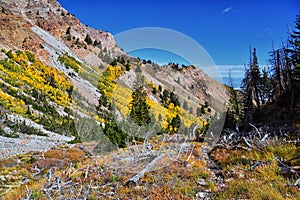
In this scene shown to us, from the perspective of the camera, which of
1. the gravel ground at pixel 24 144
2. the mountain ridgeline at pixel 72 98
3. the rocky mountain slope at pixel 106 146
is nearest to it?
the rocky mountain slope at pixel 106 146

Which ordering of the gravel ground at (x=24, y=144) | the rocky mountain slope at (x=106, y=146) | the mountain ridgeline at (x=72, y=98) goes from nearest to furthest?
the rocky mountain slope at (x=106, y=146) → the gravel ground at (x=24, y=144) → the mountain ridgeline at (x=72, y=98)

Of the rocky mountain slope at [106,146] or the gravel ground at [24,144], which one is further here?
the gravel ground at [24,144]

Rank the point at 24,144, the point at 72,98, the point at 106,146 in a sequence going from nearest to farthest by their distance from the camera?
the point at 106,146, the point at 24,144, the point at 72,98

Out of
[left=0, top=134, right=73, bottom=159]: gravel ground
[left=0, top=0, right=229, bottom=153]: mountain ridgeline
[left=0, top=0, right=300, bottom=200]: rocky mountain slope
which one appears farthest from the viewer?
[left=0, top=0, right=229, bottom=153]: mountain ridgeline

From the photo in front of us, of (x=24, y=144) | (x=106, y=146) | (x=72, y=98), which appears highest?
(x=72, y=98)

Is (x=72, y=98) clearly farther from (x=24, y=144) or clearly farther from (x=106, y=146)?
(x=106, y=146)

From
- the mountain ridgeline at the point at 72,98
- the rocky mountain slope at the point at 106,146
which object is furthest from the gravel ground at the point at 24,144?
the mountain ridgeline at the point at 72,98

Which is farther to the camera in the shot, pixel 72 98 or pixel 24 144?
pixel 72 98

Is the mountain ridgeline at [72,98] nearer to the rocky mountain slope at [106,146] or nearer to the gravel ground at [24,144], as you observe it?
the rocky mountain slope at [106,146]

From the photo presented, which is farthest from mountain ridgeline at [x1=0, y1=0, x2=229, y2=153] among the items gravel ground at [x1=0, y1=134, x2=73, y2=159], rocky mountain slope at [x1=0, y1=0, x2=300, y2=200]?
gravel ground at [x1=0, y1=134, x2=73, y2=159]

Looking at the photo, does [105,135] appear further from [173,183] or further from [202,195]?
[202,195]

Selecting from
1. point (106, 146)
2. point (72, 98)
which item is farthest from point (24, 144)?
point (72, 98)

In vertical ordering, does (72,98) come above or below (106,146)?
above

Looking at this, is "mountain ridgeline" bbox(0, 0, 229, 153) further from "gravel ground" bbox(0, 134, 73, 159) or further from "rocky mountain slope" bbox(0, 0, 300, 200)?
"gravel ground" bbox(0, 134, 73, 159)
